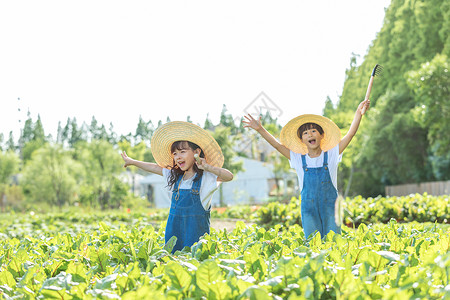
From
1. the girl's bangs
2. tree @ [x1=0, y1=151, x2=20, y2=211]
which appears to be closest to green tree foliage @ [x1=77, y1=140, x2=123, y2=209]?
the girl's bangs

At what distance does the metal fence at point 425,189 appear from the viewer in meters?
19.9

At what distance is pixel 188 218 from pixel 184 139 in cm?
76

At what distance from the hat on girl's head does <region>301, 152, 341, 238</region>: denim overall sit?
338 millimetres

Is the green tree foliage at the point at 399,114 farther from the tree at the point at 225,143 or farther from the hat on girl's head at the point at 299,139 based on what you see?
the hat on girl's head at the point at 299,139

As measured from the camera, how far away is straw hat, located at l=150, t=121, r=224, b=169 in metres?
4.09

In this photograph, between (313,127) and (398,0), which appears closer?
(313,127)

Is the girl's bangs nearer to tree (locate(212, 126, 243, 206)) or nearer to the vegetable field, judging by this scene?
the vegetable field

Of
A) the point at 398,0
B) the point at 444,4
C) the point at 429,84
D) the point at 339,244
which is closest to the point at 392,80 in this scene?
the point at 398,0

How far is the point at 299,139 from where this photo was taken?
15.8 ft

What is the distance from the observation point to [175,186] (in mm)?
4055

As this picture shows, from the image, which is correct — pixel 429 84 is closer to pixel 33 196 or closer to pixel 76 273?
pixel 76 273

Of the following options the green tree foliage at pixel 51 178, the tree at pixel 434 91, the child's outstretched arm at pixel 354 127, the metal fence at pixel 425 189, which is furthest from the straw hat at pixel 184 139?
the green tree foliage at pixel 51 178

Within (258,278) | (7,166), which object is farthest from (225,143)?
(7,166)

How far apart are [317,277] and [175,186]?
2475 millimetres
